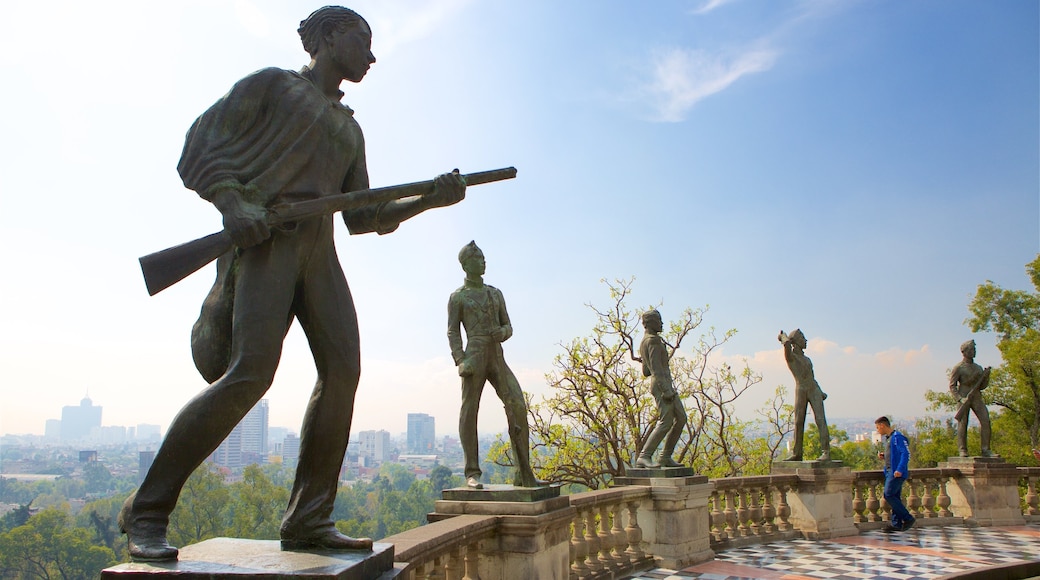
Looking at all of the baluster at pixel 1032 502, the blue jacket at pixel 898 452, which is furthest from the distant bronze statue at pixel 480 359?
the baluster at pixel 1032 502

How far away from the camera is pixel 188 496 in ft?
104

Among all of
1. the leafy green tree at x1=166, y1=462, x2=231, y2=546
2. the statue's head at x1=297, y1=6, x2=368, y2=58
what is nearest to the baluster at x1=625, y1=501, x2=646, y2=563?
the statue's head at x1=297, y1=6, x2=368, y2=58

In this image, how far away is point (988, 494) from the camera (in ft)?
42.9

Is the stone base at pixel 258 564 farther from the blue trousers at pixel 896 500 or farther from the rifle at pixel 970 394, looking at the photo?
the rifle at pixel 970 394

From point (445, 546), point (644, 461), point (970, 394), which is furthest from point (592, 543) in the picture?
point (970, 394)

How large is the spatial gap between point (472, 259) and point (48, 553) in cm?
2772

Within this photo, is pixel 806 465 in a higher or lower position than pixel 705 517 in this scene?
higher


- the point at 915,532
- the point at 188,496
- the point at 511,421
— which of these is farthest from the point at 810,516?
the point at 188,496

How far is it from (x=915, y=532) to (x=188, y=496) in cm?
2917

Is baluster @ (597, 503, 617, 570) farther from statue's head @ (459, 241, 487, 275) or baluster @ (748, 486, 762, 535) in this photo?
baluster @ (748, 486, 762, 535)

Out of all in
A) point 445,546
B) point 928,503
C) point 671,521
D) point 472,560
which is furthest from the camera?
point 928,503

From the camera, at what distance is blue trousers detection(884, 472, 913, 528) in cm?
1191

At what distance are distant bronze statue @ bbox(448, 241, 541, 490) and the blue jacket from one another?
800 centimetres

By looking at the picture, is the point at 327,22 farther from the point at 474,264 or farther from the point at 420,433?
the point at 420,433
